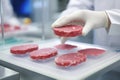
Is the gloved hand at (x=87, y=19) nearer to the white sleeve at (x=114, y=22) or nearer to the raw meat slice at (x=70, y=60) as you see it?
the white sleeve at (x=114, y=22)

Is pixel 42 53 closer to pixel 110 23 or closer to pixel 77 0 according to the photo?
pixel 110 23

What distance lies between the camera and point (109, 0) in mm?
917

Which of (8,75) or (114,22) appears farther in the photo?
(114,22)

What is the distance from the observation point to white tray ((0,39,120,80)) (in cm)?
51

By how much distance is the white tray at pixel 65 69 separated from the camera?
51 centimetres

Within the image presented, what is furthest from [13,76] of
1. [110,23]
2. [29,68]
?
[110,23]

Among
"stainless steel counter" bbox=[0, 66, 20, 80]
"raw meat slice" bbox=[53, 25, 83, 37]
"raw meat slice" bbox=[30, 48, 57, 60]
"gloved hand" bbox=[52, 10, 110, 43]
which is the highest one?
"gloved hand" bbox=[52, 10, 110, 43]

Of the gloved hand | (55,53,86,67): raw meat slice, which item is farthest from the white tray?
the gloved hand

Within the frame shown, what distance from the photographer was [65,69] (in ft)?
1.84

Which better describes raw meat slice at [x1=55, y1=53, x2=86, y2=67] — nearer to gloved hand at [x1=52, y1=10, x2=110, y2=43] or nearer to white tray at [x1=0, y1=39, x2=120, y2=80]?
white tray at [x1=0, y1=39, x2=120, y2=80]

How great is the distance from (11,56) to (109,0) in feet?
1.73

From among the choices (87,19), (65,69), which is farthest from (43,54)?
(87,19)

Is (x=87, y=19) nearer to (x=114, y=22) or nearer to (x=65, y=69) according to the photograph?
(x=114, y=22)

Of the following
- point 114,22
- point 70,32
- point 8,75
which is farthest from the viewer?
point 114,22
